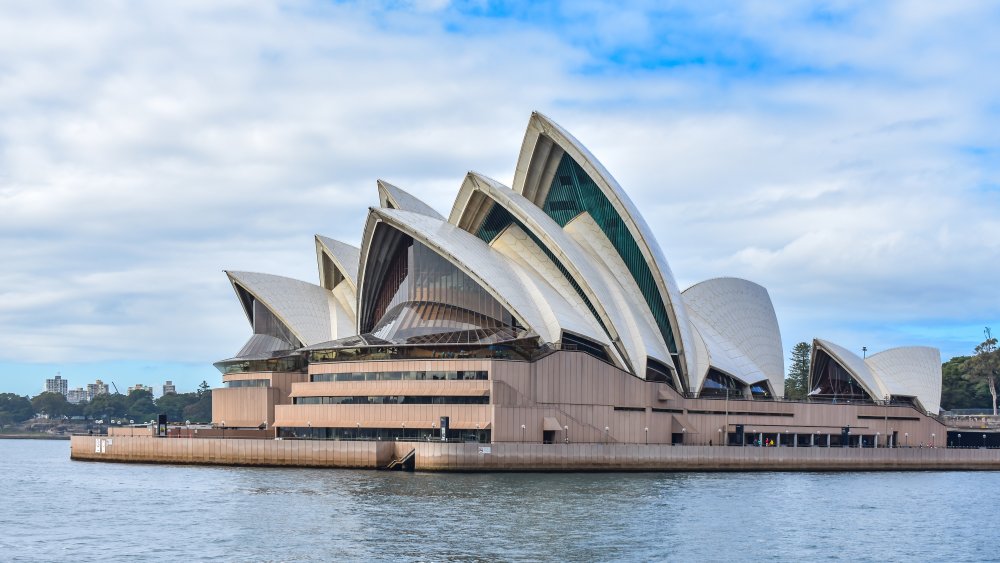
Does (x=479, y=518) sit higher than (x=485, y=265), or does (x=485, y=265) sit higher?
(x=485, y=265)

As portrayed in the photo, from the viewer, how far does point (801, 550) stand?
40.3 m

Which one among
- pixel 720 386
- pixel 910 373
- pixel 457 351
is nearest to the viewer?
pixel 457 351

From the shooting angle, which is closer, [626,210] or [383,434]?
[383,434]

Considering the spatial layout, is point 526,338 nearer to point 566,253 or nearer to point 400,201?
point 566,253

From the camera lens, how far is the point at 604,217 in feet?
266

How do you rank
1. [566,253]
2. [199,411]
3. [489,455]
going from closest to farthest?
[489,455], [566,253], [199,411]

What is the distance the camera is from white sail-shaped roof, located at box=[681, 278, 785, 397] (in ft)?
282

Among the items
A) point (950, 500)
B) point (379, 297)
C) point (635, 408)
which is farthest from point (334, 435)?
point (950, 500)

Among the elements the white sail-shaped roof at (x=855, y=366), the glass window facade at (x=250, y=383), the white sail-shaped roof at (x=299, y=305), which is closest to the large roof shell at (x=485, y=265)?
the white sail-shaped roof at (x=299, y=305)

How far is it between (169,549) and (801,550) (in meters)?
20.7

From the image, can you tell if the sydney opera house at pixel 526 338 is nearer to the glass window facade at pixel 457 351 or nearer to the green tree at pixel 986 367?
the glass window facade at pixel 457 351

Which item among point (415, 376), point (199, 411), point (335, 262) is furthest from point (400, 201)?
point (199, 411)

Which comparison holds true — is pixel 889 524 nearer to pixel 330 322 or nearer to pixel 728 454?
pixel 728 454

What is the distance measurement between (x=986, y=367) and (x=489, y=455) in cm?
9028
